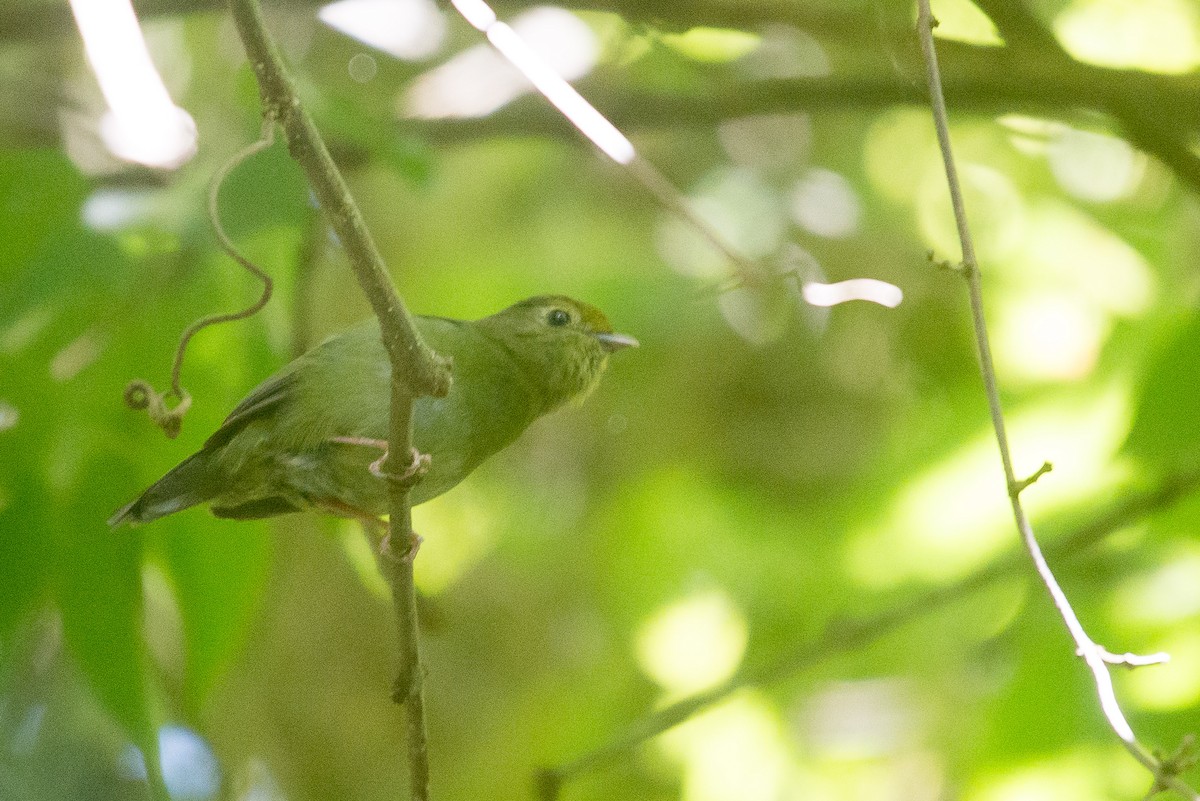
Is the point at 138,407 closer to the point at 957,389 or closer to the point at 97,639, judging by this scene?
the point at 97,639

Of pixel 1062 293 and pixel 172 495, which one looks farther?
pixel 1062 293

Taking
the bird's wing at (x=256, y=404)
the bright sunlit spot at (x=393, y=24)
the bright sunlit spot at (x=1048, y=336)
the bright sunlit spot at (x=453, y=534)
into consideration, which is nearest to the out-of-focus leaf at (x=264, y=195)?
the bird's wing at (x=256, y=404)

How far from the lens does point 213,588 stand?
8.74 feet

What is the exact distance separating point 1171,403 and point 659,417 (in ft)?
9.67

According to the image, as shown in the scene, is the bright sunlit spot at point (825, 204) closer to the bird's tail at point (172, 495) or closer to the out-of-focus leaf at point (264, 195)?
the out-of-focus leaf at point (264, 195)

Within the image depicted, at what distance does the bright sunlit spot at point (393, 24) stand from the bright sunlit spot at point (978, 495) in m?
2.09

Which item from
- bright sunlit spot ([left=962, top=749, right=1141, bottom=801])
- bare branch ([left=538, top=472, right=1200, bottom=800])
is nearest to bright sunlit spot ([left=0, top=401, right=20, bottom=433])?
bare branch ([left=538, top=472, right=1200, bottom=800])

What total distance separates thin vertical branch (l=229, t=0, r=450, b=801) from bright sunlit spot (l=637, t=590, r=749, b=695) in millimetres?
2233

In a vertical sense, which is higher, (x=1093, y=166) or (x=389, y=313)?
(x=1093, y=166)

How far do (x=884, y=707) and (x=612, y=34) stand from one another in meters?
2.68

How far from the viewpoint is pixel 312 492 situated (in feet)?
9.50

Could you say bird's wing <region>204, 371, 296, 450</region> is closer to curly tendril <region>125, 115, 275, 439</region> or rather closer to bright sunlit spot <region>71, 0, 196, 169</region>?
curly tendril <region>125, 115, 275, 439</region>

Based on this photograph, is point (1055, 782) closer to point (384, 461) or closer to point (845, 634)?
point (845, 634)

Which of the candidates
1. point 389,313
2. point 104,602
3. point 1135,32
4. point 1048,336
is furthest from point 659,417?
point 389,313
